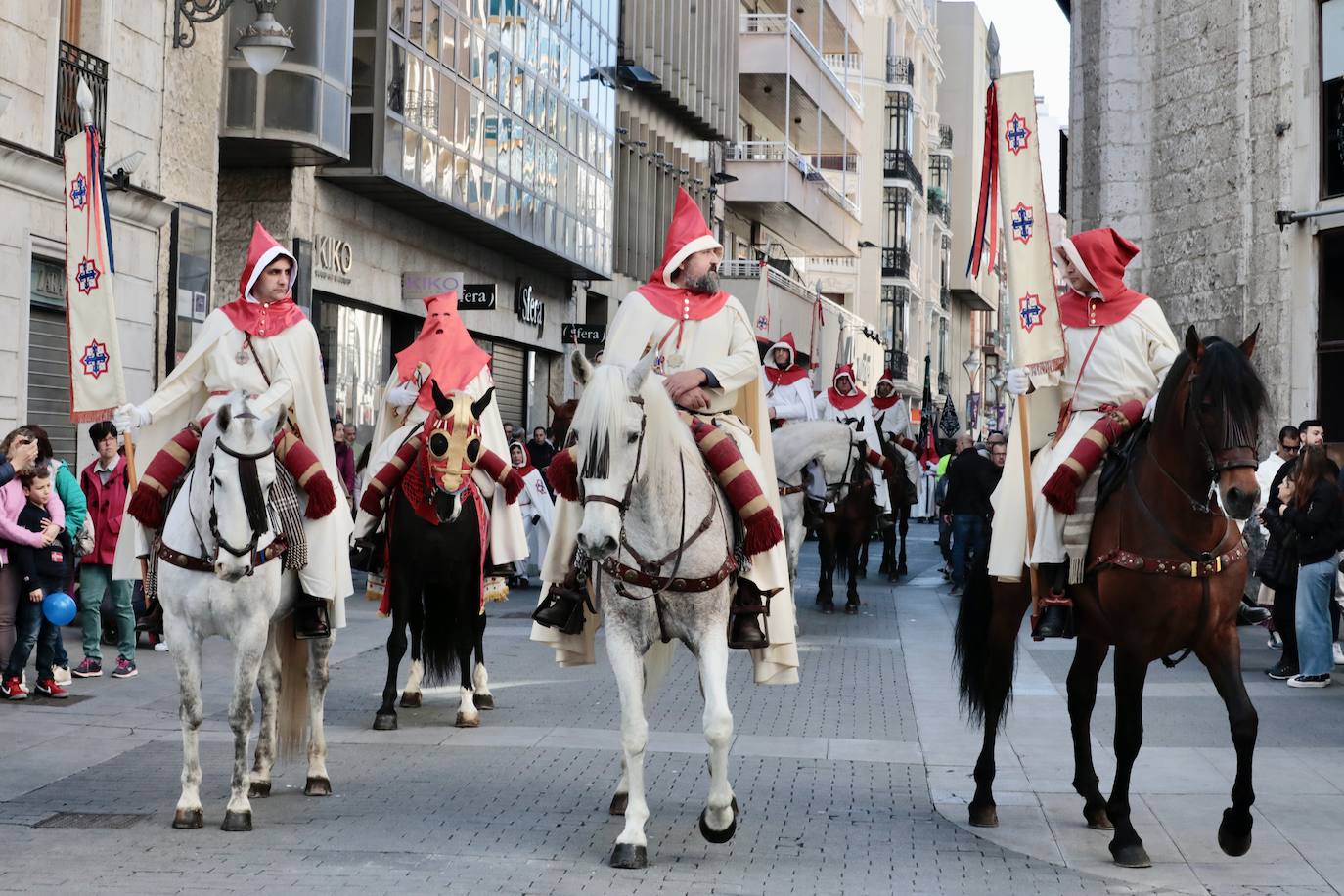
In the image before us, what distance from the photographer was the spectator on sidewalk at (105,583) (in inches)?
540

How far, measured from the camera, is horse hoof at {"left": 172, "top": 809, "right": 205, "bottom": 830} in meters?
8.26

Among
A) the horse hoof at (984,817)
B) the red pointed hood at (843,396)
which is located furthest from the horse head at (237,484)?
the red pointed hood at (843,396)

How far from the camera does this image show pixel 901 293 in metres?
77.3

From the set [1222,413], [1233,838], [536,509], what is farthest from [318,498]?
[536,509]

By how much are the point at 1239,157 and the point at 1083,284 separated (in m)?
15.5

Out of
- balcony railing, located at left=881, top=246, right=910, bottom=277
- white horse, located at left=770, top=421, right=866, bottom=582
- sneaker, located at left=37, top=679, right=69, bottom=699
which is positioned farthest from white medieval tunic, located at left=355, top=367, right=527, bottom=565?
balcony railing, located at left=881, top=246, right=910, bottom=277

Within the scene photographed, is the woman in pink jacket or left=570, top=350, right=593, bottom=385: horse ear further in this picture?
the woman in pink jacket

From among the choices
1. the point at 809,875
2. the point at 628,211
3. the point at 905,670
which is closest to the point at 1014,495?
the point at 809,875

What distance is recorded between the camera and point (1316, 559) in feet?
47.4

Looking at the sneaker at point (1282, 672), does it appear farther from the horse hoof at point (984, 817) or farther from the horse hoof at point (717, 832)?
the horse hoof at point (717, 832)

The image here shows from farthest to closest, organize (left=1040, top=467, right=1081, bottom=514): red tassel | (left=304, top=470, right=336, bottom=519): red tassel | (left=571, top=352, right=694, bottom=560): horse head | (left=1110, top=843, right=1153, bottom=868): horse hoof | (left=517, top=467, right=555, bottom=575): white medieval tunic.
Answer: (left=517, top=467, right=555, bottom=575): white medieval tunic → (left=304, top=470, right=336, bottom=519): red tassel → (left=1040, top=467, right=1081, bottom=514): red tassel → (left=1110, top=843, right=1153, bottom=868): horse hoof → (left=571, top=352, right=694, bottom=560): horse head

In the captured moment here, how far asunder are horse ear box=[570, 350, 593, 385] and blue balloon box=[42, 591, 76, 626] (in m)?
6.22

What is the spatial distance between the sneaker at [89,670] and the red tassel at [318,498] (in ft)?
17.8

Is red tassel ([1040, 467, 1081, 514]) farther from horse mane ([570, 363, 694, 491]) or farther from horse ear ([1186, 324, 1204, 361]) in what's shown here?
horse mane ([570, 363, 694, 491])
